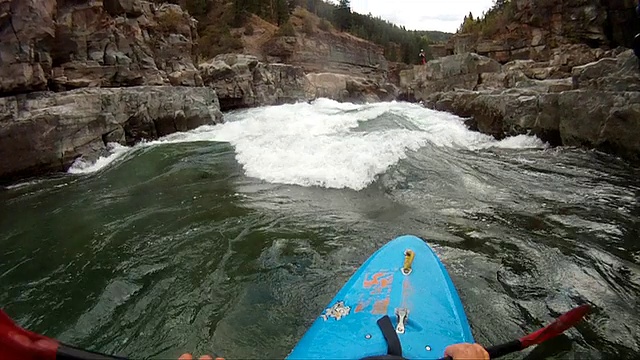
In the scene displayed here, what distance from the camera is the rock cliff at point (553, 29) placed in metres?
19.1

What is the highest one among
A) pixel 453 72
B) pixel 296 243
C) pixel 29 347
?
pixel 453 72

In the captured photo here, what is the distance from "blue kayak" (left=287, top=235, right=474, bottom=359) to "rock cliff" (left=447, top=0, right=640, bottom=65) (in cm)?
1914

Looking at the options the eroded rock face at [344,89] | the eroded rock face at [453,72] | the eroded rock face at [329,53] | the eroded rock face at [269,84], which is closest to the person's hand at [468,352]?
the eroded rock face at [269,84]

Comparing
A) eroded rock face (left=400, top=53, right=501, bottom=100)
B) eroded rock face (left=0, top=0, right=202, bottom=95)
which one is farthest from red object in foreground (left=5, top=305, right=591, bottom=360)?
eroded rock face (left=400, top=53, right=501, bottom=100)

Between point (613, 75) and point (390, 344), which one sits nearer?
point (390, 344)

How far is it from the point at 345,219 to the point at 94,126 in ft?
22.1

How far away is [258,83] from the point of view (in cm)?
2275

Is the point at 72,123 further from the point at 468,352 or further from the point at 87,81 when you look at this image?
the point at 468,352

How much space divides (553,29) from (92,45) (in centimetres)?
2339

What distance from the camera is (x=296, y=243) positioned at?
3760 millimetres

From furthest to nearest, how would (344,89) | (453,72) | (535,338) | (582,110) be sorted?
(344,89) < (453,72) < (582,110) < (535,338)

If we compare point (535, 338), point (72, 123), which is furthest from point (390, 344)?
point (72, 123)

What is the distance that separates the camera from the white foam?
24.2 ft

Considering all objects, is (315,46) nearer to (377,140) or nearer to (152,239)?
(377,140)
